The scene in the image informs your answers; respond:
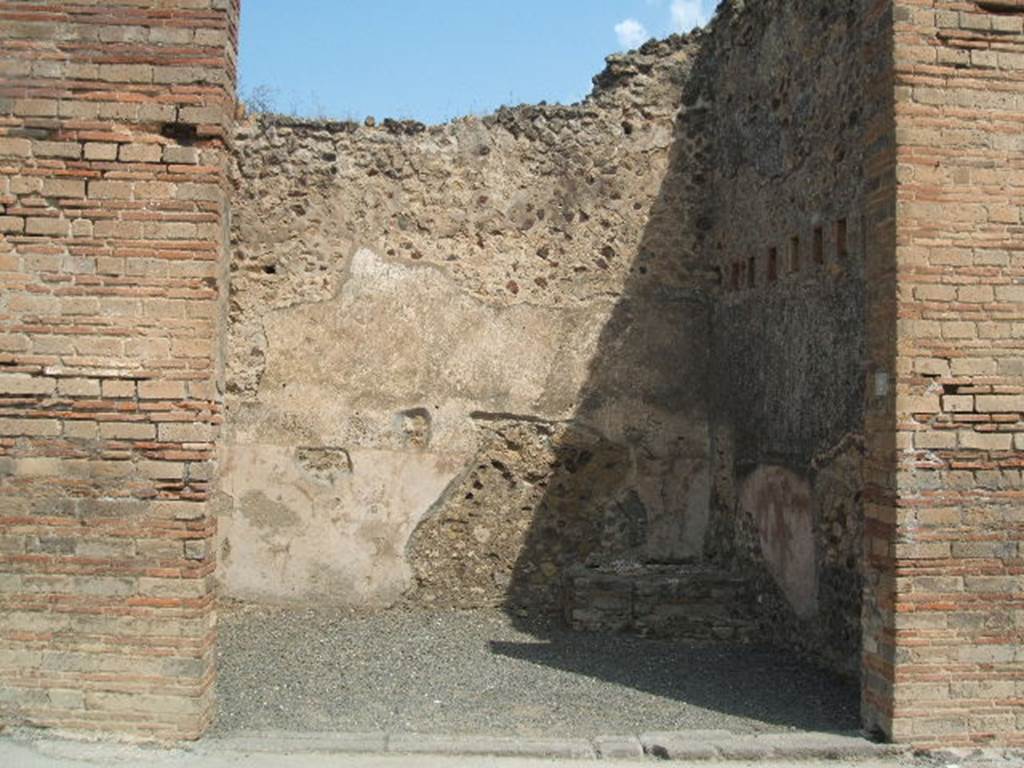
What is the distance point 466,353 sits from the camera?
870 cm

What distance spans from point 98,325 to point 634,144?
505 cm

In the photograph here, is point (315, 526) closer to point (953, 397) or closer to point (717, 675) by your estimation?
point (717, 675)

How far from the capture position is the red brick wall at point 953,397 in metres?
5.30

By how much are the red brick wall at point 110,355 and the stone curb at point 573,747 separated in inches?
14.8

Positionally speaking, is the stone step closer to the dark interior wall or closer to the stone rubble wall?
the dark interior wall

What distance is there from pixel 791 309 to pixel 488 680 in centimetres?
310

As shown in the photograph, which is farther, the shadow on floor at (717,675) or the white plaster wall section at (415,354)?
the white plaster wall section at (415,354)

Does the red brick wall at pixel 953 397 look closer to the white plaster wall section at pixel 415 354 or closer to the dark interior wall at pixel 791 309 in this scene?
the dark interior wall at pixel 791 309

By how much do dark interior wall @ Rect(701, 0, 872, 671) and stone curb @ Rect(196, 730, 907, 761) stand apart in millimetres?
1326

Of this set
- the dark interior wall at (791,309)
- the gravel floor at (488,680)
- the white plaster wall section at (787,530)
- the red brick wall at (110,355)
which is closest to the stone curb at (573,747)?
the gravel floor at (488,680)

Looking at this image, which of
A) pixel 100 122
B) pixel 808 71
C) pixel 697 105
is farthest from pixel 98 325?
pixel 697 105

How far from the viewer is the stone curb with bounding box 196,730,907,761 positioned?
520 cm

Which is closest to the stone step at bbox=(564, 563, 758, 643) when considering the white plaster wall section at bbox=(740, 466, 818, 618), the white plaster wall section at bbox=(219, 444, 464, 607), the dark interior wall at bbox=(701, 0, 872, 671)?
the dark interior wall at bbox=(701, 0, 872, 671)

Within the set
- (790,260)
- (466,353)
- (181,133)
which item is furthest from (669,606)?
(181,133)
